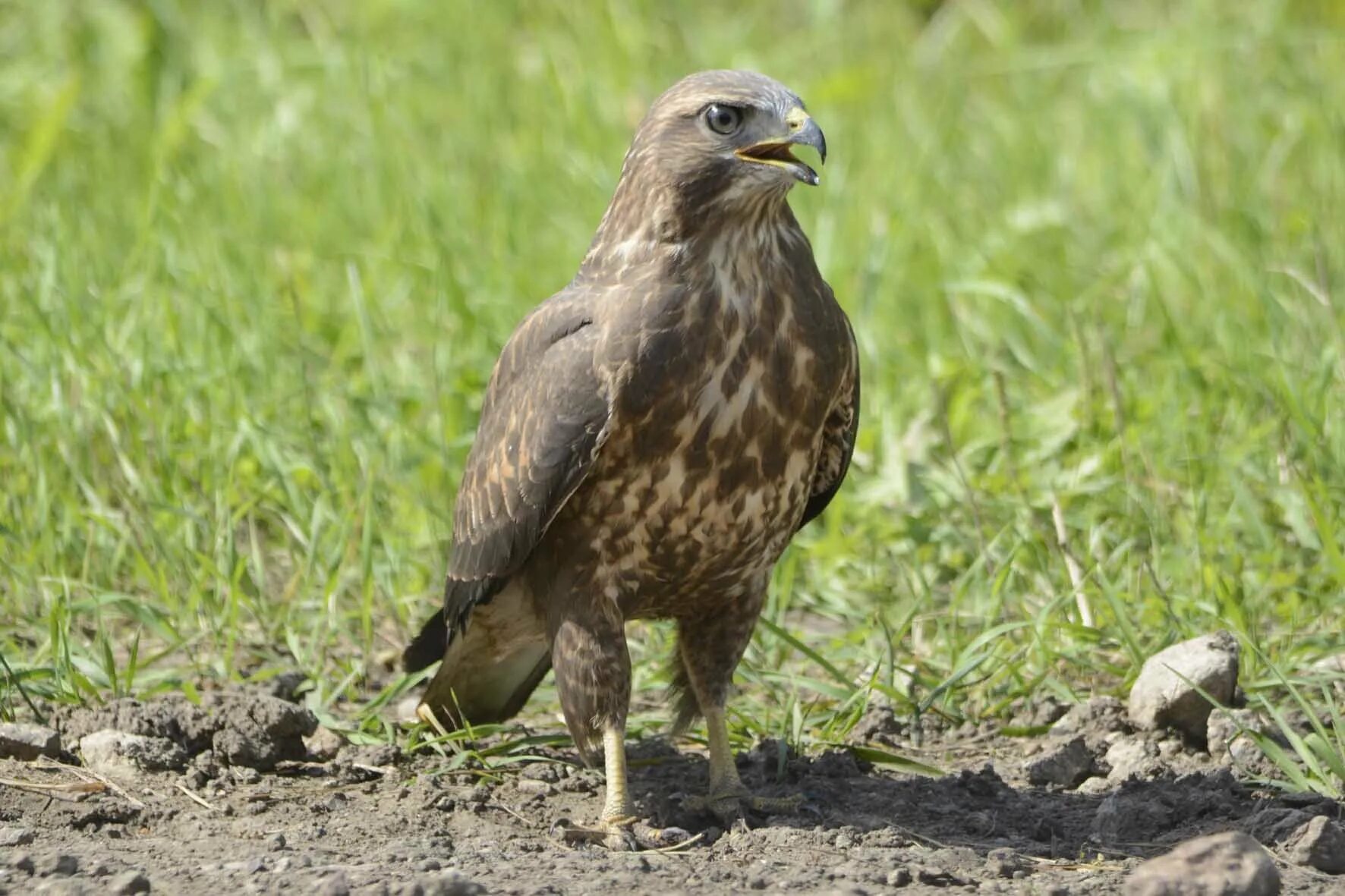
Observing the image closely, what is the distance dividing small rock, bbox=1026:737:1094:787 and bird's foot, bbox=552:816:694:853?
2.77 ft

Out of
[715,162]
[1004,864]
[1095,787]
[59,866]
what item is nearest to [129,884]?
[59,866]

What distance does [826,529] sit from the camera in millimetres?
5500

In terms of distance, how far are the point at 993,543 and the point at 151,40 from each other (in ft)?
17.1

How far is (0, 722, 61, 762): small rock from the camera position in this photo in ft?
13.4

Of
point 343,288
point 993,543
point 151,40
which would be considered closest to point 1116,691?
point 993,543

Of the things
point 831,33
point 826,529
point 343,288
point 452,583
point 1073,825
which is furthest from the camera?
point 831,33

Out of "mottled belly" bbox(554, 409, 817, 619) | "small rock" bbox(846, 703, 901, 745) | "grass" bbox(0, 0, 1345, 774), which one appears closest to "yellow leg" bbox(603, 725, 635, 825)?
"mottled belly" bbox(554, 409, 817, 619)

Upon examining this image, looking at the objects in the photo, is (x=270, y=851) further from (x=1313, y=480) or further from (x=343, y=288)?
(x=343, y=288)

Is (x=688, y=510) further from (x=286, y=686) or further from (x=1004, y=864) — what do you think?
(x=286, y=686)

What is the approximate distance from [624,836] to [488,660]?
2.37 feet

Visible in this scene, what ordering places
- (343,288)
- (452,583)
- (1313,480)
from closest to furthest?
(452,583), (1313,480), (343,288)

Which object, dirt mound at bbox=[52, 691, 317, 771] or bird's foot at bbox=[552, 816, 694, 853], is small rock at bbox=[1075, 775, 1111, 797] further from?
dirt mound at bbox=[52, 691, 317, 771]

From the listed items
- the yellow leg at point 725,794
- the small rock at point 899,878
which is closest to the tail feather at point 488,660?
the yellow leg at point 725,794

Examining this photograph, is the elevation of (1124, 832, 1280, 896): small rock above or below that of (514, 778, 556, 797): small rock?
above
